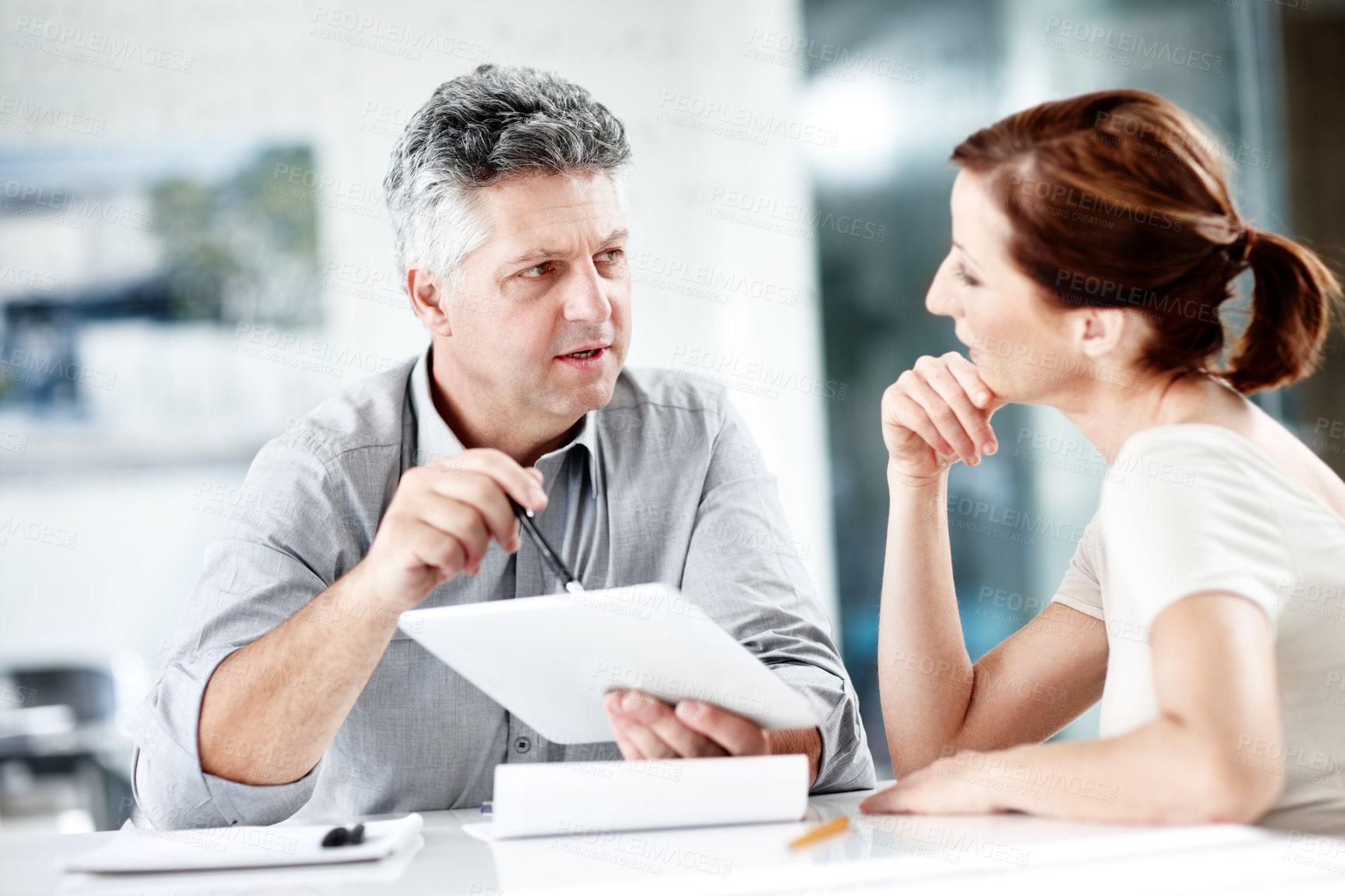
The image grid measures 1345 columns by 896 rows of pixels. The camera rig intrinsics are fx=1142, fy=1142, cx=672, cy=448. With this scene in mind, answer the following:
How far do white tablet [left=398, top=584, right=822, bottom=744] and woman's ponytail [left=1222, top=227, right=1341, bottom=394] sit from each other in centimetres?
56

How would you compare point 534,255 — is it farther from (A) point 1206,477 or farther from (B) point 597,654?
(A) point 1206,477

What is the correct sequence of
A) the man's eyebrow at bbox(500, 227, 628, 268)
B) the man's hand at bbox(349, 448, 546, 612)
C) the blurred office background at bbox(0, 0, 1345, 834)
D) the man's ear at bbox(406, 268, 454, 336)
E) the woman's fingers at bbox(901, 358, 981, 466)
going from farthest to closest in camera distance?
1. the blurred office background at bbox(0, 0, 1345, 834)
2. the man's ear at bbox(406, 268, 454, 336)
3. the man's eyebrow at bbox(500, 227, 628, 268)
4. the woman's fingers at bbox(901, 358, 981, 466)
5. the man's hand at bbox(349, 448, 546, 612)

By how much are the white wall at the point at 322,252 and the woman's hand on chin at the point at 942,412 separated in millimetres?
2551

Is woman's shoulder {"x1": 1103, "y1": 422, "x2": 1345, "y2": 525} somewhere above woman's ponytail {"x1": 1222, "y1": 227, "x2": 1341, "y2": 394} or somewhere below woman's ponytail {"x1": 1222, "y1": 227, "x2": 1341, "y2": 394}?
below

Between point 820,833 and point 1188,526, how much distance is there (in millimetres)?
396

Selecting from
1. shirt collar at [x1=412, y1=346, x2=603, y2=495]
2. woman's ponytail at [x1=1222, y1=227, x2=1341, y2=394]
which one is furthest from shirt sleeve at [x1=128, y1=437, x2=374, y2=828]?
woman's ponytail at [x1=1222, y1=227, x2=1341, y2=394]

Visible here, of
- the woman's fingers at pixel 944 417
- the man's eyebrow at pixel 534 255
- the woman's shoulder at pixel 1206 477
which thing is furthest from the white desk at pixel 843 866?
the man's eyebrow at pixel 534 255

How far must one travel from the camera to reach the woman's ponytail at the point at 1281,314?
108cm

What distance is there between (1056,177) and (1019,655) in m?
0.56

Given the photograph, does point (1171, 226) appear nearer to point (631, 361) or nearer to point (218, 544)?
point (218, 544)

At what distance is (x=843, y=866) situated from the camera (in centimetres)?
89

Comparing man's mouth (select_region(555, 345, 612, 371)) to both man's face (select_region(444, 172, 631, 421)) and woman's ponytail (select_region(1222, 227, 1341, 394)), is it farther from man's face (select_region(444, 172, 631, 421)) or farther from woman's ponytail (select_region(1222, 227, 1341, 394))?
woman's ponytail (select_region(1222, 227, 1341, 394))

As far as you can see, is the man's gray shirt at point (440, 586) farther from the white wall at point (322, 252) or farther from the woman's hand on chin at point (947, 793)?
the white wall at point (322, 252)

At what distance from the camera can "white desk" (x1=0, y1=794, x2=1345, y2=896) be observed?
824mm
